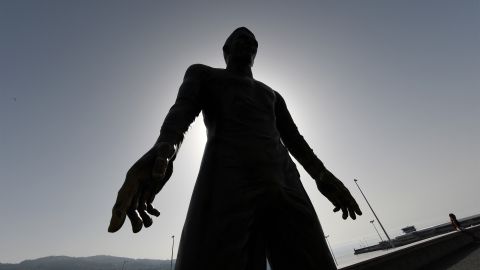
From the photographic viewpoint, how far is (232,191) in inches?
62.4

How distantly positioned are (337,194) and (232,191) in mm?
1306

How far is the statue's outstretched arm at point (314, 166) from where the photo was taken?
7.80ft

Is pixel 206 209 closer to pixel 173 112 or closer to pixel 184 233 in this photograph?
pixel 184 233

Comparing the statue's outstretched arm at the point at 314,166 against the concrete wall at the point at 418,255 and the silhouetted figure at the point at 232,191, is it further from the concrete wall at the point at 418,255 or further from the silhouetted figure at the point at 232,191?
the concrete wall at the point at 418,255

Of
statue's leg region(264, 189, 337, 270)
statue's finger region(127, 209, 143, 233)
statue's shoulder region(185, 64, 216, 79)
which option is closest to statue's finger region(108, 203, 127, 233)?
statue's finger region(127, 209, 143, 233)

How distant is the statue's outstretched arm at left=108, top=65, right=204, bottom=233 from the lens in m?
1.28

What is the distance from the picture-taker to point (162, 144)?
1.57m

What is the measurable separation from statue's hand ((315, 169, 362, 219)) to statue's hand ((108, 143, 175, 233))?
1567 millimetres

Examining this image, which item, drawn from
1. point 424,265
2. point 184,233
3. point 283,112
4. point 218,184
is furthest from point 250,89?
point 424,265

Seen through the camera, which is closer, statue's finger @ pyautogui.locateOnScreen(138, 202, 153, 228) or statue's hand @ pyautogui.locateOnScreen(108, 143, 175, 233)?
statue's hand @ pyautogui.locateOnScreen(108, 143, 175, 233)

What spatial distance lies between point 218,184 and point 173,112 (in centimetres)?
67

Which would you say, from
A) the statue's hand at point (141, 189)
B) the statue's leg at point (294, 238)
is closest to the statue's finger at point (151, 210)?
the statue's hand at point (141, 189)

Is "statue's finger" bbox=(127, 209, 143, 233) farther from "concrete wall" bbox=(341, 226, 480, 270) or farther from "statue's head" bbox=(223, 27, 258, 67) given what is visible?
"concrete wall" bbox=(341, 226, 480, 270)

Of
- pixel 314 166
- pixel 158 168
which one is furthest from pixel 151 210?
pixel 314 166
